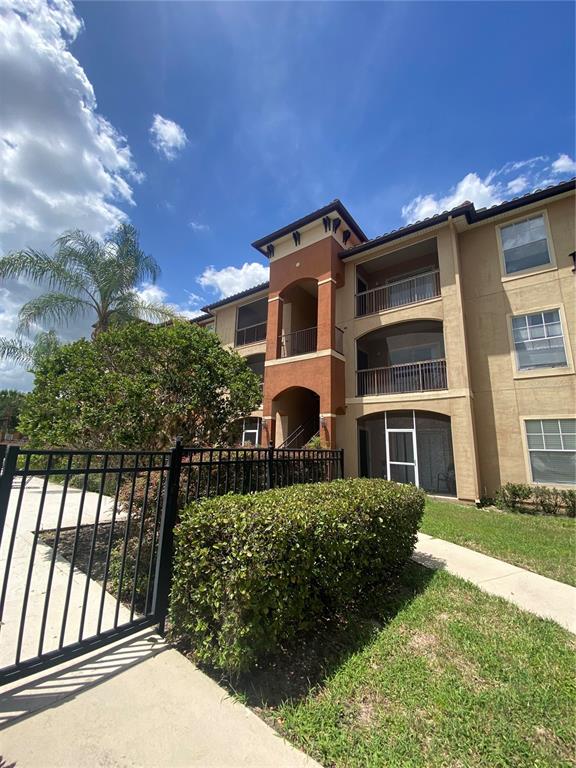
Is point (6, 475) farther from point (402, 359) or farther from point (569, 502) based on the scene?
point (402, 359)

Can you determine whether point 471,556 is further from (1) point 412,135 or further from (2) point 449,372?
(1) point 412,135

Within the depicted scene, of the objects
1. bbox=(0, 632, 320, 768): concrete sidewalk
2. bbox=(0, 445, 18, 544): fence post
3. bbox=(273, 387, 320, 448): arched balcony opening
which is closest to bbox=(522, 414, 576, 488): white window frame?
bbox=(273, 387, 320, 448): arched balcony opening

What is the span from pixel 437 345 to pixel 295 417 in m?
7.51

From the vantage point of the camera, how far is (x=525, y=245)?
1234 centimetres

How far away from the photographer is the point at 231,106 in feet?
31.0

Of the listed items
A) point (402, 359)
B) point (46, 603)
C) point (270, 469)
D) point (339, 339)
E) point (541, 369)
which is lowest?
point (46, 603)

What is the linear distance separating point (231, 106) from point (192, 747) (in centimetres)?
1278

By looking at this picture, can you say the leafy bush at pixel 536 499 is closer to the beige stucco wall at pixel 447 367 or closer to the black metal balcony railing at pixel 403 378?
the beige stucco wall at pixel 447 367

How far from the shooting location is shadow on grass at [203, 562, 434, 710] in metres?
2.70

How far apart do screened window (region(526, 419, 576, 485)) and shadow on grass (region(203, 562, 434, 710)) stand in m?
9.45

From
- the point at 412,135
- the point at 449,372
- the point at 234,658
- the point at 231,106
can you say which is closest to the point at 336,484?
the point at 234,658

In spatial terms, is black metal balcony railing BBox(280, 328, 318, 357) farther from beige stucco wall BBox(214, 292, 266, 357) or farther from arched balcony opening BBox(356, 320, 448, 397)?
beige stucco wall BBox(214, 292, 266, 357)

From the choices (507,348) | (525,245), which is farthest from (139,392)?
(525,245)

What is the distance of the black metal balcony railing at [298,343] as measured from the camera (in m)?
16.7
